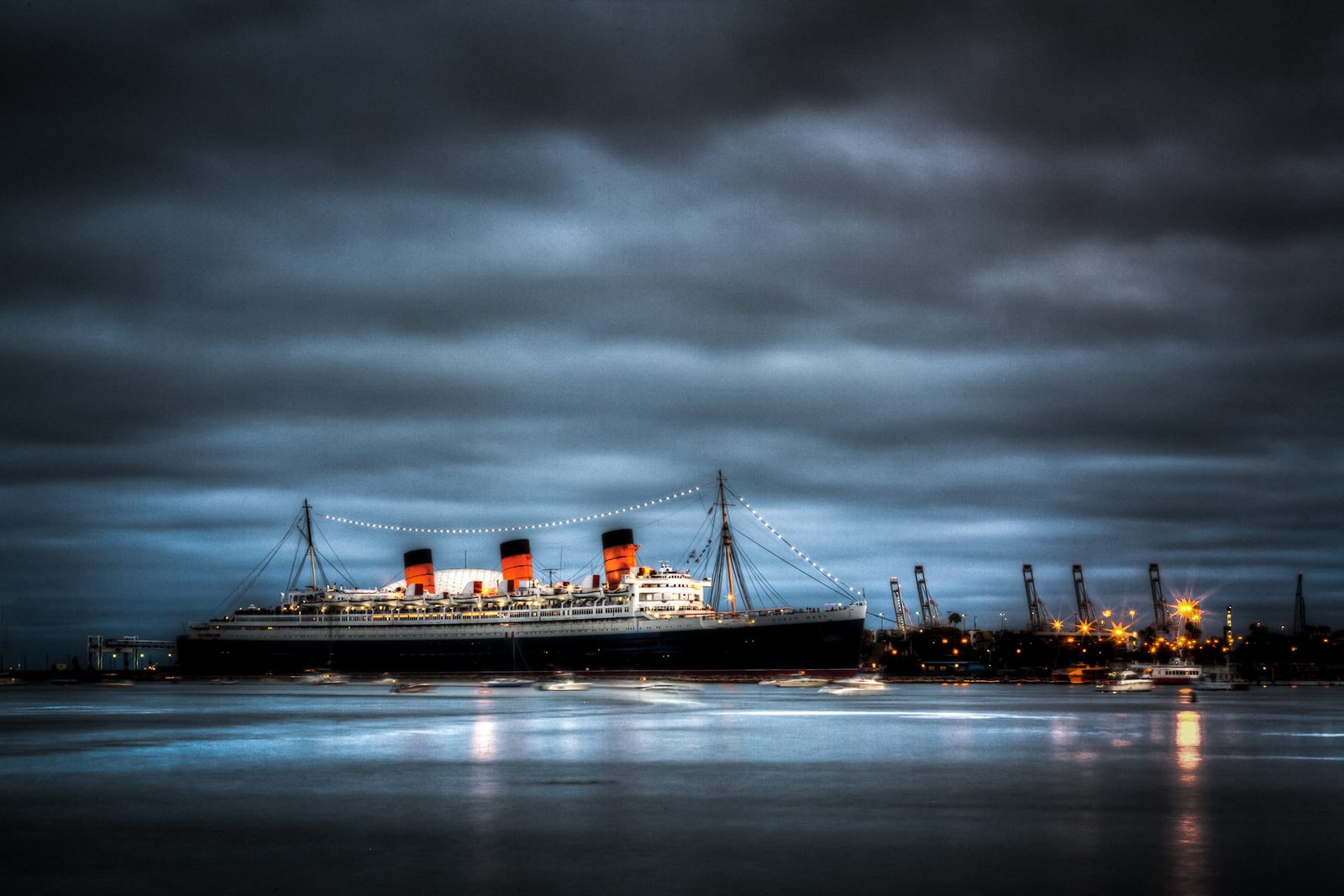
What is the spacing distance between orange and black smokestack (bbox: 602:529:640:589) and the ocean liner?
136mm

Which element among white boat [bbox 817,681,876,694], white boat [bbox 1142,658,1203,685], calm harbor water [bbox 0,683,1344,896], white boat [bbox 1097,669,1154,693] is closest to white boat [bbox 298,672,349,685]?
white boat [bbox 817,681,876,694]

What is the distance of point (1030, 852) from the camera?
1841 centimetres

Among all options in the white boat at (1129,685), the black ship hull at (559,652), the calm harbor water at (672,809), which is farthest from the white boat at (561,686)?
the calm harbor water at (672,809)

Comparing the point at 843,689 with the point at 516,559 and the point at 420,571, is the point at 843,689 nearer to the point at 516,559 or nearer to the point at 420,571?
the point at 516,559

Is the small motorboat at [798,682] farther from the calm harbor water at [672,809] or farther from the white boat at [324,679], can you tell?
the calm harbor water at [672,809]

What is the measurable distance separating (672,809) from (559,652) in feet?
353

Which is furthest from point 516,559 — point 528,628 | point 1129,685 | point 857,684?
point 1129,685

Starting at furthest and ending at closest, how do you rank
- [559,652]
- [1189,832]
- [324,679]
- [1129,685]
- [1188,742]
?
1. [324,679]
2. [559,652]
3. [1129,685]
4. [1188,742]
5. [1189,832]

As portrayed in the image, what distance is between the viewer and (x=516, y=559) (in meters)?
136

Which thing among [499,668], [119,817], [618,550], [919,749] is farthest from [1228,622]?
[119,817]

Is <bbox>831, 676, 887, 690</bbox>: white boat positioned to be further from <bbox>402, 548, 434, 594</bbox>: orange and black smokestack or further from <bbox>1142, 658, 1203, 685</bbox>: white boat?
<bbox>402, 548, 434, 594</bbox>: orange and black smokestack

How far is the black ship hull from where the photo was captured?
117562 millimetres

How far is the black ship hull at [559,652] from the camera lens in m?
118

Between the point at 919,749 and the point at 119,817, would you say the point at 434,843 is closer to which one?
the point at 119,817
